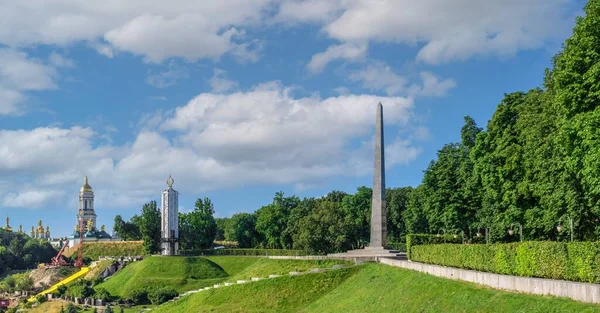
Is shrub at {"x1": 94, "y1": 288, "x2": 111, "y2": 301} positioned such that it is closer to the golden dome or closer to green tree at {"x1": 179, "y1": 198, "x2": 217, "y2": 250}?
green tree at {"x1": 179, "y1": 198, "x2": 217, "y2": 250}

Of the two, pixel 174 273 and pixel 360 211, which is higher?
pixel 360 211

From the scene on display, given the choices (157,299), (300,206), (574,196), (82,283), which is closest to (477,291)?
(574,196)

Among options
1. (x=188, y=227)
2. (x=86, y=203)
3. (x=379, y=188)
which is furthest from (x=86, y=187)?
(x=379, y=188)

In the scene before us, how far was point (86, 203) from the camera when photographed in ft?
608

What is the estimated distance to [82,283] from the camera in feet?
283

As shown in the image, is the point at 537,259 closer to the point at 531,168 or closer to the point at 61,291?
the point at 531,168

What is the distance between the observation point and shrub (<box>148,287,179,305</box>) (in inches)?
2970

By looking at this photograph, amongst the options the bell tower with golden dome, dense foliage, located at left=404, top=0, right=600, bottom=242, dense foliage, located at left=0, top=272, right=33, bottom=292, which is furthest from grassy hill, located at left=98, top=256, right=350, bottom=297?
the bell tower with golden dome

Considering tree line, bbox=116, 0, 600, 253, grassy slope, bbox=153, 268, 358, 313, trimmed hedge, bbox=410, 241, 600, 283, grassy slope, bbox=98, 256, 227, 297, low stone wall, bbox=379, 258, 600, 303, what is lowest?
grassy slope, bbox=98, 256, 227, 297

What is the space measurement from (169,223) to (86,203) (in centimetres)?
8655

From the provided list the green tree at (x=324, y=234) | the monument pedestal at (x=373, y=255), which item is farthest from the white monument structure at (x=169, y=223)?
the monument pedestal at (x=373, y=255)

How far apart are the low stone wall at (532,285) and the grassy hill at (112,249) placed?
Result: 311 ft

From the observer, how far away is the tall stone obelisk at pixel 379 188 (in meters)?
64.6

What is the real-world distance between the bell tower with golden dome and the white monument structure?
80.8 m
